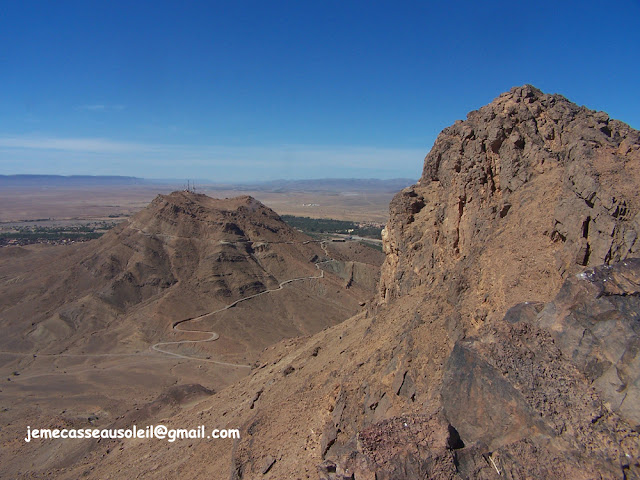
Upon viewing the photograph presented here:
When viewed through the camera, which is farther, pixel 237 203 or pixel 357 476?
pixel 237 203

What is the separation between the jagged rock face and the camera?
11422 mm

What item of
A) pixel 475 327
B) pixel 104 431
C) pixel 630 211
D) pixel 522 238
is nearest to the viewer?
pixel 630 211

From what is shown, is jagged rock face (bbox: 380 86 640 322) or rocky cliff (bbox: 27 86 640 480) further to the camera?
jagged rock face (bbox: 380 86 640 322)

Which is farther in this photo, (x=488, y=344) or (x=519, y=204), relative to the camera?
(x=519, y=204)

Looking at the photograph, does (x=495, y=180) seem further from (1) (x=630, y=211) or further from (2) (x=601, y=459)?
(2) (x=601, y=459)

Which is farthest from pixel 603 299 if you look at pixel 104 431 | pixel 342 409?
pixel 104 431

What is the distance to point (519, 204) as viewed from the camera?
587 inches

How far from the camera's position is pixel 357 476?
8.23 meters

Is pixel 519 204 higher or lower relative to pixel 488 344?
higher

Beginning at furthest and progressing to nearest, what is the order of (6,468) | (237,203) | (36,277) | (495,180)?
1. (237,203)
2. (36,277)
3. (6,468)
4. (495,180)

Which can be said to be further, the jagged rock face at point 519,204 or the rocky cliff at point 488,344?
the jagged rock face at point 519,204

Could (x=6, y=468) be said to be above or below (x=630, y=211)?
below

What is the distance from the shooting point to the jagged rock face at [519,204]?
11422 millimetres

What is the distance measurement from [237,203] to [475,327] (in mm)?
70032
